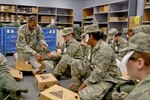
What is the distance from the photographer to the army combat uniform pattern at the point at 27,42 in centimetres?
460

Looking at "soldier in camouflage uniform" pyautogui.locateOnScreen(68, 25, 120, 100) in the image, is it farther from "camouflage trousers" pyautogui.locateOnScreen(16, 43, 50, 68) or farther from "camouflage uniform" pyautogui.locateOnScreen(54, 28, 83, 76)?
"camouflage trousers" pyautogui.locateOnScreen(16, 43, 50, 68)

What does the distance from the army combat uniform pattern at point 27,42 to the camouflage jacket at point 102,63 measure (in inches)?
77.1

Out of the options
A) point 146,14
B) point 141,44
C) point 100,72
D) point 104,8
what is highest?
point 104,8

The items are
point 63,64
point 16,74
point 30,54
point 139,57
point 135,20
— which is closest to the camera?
point 139,57

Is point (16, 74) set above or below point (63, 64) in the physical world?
below

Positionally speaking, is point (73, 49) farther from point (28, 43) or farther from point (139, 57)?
point (139, 57)

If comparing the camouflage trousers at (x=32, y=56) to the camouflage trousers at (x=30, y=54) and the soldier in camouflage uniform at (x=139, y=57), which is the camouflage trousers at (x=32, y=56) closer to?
the camouflage trousers at (x=30, y=54)

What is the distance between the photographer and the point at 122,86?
7.97ft

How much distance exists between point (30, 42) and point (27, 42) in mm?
66

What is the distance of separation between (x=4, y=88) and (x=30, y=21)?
2.03 metres

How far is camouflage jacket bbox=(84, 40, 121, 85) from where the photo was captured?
2.70 m

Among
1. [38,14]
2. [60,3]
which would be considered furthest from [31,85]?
[60,3]

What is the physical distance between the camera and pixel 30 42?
15.7 feet

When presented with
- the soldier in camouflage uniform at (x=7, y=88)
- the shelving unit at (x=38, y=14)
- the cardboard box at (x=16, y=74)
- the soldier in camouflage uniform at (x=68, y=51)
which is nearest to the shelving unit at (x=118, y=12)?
the shelving unit at (x=38, y=14)
